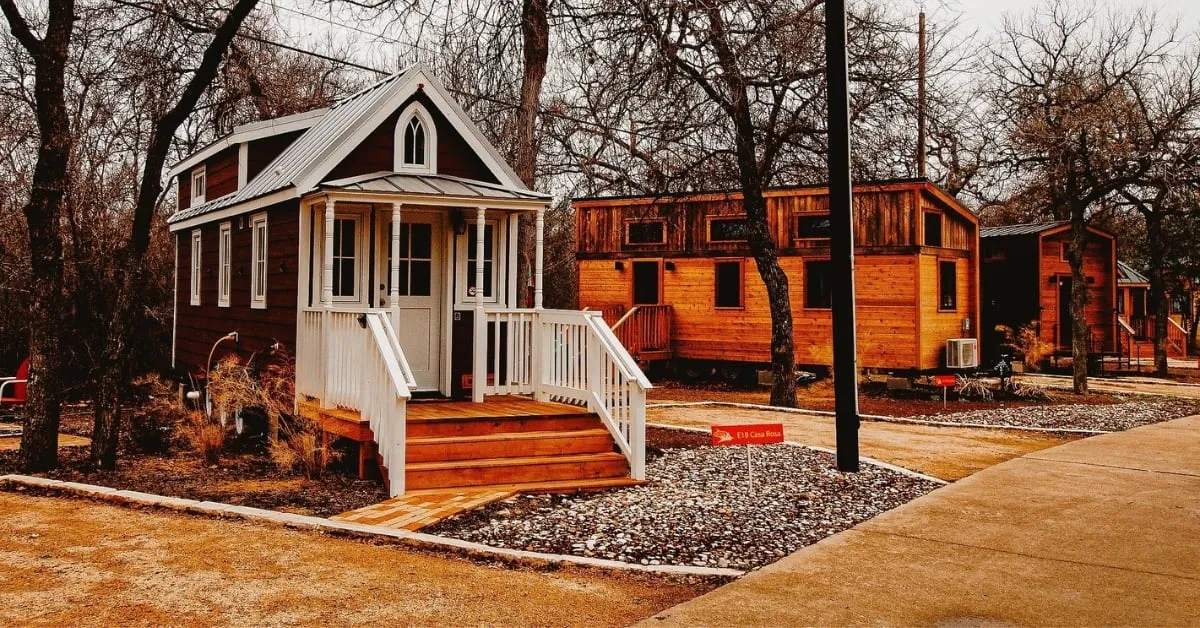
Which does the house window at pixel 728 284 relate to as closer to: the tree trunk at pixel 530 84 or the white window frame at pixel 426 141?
the tree trunk at pixel 530 84

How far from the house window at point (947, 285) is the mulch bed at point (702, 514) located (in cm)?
1138

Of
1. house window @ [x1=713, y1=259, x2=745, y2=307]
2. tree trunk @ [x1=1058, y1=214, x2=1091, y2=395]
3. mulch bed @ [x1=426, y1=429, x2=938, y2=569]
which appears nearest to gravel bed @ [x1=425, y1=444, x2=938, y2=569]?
mulch bed @ [x1=426, y1=429, x2=938, y2=569]

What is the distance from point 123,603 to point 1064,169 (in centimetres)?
1753

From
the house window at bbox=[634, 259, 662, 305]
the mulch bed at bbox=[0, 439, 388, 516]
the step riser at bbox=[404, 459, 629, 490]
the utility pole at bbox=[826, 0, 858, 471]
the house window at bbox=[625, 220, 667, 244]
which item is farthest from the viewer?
the house window at bbox=[634, 259, 662, 305]

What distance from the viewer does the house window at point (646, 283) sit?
23.1 metres

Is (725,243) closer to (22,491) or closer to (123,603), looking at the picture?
(22,491)

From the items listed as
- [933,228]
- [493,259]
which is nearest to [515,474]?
[493,259]

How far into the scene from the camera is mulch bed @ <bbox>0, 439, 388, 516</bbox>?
297 inches

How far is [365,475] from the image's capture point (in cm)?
850

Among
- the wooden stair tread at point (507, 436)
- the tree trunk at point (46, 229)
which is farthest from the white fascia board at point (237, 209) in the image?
the wooden stair tread at point (507, 436)

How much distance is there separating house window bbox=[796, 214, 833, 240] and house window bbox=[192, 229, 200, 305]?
40.0 feet

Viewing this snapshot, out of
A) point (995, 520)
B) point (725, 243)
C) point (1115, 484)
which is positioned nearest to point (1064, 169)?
point (725, 243)

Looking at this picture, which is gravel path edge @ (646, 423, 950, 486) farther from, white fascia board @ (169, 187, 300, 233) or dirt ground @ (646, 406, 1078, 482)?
white fascia board @ (169, 187, 300, 233)

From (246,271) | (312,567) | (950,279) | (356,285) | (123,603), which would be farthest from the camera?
(950,279)
